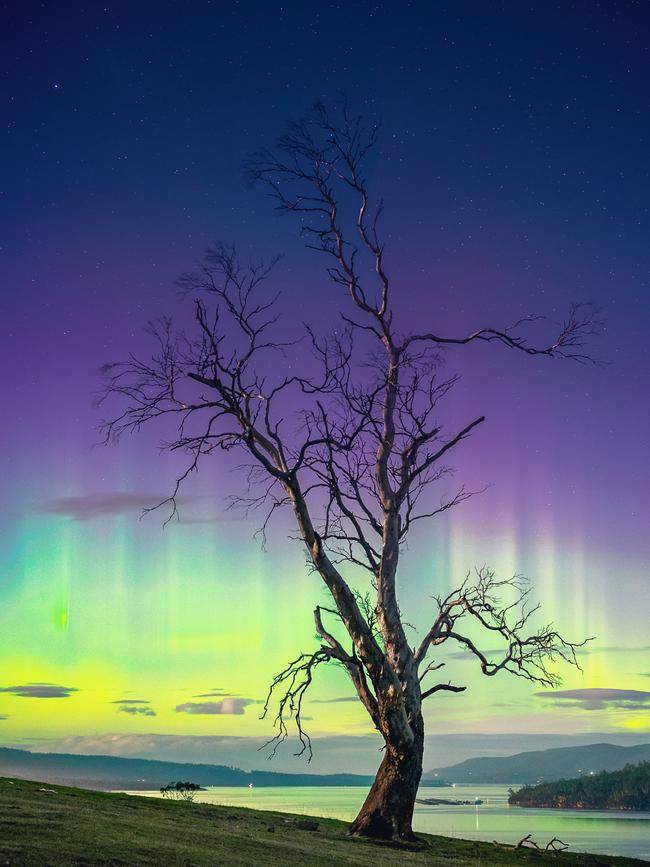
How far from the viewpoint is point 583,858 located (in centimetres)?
2159

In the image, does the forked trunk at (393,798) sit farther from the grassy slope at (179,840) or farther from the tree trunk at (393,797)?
the grassy slope at (179,840)

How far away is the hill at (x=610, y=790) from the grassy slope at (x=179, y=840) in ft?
151

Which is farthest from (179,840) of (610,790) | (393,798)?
(610,790)

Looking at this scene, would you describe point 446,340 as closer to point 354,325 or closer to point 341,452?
point 354,325

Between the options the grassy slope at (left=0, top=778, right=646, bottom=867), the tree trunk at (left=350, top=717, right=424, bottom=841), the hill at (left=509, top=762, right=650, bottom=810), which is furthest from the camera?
the hill at (left=509, top=762, right=650, bottom=810)

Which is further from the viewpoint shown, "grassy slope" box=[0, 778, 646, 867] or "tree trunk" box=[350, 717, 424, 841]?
"tree trunk" box=[350, 717, 424, 841]

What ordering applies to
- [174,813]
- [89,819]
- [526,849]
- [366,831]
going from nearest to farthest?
[89,819] → [174,813] → [366,831] → [526,849]

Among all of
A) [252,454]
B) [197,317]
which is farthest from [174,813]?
[197,317]

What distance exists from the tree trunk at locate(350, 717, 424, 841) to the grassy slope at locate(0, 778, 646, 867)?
63cm

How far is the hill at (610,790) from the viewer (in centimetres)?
6294

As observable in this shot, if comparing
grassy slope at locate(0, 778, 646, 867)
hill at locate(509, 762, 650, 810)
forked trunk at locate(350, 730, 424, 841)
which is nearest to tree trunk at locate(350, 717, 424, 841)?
forked trunk at locate(350, 730, 424, 841)

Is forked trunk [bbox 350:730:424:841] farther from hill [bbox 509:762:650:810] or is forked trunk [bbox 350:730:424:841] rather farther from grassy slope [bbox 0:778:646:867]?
hill [bbox 509:762:650:810]

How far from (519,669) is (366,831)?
6.35 metres

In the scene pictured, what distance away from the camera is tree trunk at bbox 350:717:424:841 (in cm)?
2077
